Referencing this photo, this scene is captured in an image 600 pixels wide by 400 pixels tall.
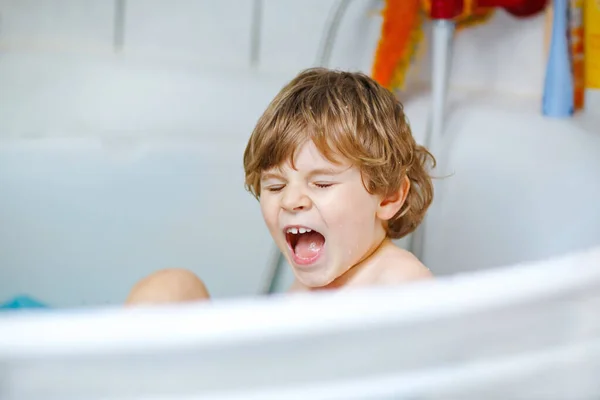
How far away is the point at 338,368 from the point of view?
54cm

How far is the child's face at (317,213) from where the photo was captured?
899 millimetres

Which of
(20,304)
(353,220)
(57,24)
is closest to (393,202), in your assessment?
(353,220)

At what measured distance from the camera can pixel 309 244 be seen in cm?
95

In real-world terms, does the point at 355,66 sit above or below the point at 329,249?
above

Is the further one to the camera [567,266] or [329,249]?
[329,249]

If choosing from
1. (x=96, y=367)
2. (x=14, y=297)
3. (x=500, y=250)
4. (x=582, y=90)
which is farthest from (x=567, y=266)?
(x=14, y=297)

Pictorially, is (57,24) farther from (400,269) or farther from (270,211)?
(400,269)

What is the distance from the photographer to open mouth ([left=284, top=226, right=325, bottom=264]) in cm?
92

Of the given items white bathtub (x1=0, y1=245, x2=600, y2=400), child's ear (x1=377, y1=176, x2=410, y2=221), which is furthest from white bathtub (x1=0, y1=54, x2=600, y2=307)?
white bathtub (x1=0, y1=245, x2=600, y2=400)

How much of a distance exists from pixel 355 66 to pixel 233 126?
0.86 ft

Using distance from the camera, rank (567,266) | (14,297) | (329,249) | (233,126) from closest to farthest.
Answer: (567,266) → (329,249) → (14,297) → (233,126)

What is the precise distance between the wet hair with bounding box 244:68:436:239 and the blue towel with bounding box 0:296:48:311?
0.42 metres

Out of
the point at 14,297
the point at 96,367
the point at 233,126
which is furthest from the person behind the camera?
the point at 233,126

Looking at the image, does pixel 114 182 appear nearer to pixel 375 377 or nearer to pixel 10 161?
pixel 10 161
